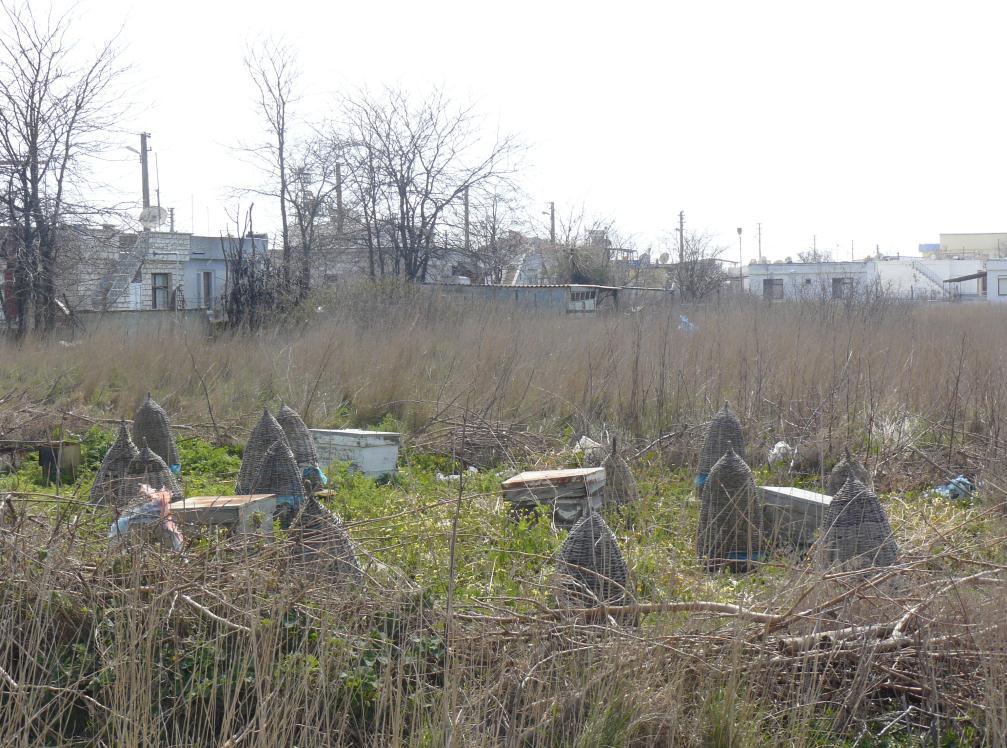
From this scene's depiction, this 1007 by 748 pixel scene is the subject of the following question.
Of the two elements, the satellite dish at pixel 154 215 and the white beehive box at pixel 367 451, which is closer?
the white beehive box at pixel 367 451

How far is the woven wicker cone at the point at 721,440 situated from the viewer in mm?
6293

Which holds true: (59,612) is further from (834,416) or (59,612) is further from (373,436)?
(834,416)

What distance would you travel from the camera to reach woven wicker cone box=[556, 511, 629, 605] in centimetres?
354

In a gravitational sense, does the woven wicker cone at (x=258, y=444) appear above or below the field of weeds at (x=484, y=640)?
above

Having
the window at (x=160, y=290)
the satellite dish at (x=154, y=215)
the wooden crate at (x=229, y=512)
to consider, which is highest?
the satellite dish at (x=154, y=215)

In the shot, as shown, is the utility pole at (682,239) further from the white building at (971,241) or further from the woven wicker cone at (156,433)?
the white building at (971,241)

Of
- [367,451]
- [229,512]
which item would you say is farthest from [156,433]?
[229,512]

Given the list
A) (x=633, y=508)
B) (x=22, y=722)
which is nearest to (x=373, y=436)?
(x=633, y=508)

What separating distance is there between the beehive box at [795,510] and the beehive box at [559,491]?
94 centimetres

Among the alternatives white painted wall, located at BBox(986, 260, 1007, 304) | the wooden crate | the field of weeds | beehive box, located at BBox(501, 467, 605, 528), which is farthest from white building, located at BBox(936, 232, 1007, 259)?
the wooden crate

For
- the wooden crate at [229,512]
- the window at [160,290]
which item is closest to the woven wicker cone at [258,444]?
the wooden crate at [229,512]

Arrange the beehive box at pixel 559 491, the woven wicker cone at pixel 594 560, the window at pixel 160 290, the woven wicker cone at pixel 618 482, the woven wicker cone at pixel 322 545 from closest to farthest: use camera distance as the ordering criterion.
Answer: the woven wicker cone at pixel 322 545
the woven wicker cone at pixel 594 560
the beehive box at pixel 559 491
the woven wicker cone at pixel 618 482
the window at pixel 160 290

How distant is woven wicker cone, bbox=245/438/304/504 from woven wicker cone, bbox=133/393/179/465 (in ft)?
6.54

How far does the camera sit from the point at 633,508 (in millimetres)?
5383
